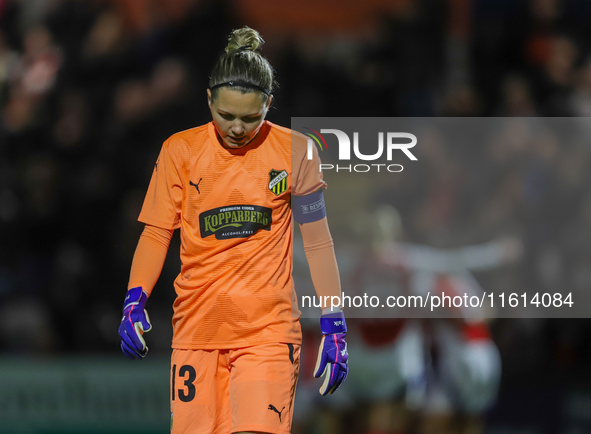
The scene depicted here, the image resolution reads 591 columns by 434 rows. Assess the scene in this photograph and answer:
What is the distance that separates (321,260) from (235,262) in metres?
0.37

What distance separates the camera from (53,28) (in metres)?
5.98

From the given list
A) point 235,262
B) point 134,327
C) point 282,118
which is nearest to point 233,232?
point 235,262

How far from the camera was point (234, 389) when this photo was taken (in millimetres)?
2717

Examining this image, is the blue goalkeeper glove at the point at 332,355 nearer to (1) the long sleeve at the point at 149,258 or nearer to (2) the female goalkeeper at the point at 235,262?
(2) the female goalkeeper at the point at 235,262

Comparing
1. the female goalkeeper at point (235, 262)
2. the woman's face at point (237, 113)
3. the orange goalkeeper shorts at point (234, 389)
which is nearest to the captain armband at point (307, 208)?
the female goalkeeper at point (235, 262)

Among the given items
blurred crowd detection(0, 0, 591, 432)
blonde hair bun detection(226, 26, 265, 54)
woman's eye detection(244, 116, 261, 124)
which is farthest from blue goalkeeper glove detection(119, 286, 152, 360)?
blurred crowd detection(0, 0, 591, 432)

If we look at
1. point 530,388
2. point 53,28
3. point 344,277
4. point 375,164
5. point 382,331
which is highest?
point 53,28

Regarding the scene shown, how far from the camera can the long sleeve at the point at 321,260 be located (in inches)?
116

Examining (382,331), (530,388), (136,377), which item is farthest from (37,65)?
(530,388)

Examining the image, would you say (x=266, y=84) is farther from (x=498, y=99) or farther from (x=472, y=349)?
(x=498, y=99)

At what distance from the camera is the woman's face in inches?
106

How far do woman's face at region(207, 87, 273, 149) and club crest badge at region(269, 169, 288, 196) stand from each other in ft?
0.57

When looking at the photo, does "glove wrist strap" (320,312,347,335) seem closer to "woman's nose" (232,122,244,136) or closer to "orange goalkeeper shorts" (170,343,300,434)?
"orange goalkeeper shorts" (170,343,300,434)

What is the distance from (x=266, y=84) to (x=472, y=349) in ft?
10.7
